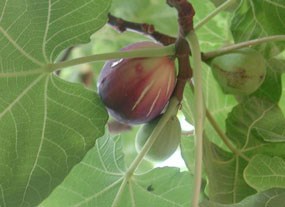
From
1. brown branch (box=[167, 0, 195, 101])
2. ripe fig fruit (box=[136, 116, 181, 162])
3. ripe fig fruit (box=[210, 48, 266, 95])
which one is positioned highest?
brown branch (box=[167, 0, 195, 101])

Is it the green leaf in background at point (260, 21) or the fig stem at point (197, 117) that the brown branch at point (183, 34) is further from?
the green leaf in background at point (260, 21)

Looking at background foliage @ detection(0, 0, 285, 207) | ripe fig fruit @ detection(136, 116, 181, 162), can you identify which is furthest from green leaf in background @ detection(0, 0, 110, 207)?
ripe fig fruit @ detection(136, 116, 181, 162)

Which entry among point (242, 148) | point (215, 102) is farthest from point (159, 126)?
point (215, 102)

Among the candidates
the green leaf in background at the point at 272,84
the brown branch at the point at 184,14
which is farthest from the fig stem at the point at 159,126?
the green leaf in background at the point at 272,84

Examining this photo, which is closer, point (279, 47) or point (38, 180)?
point (38, 180)

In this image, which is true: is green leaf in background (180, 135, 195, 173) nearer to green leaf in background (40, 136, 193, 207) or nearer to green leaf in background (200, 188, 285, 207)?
green leaf in background (40, 136, 193, 207)

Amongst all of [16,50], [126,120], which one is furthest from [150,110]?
[16,50]

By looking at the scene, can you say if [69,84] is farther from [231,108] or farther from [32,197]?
[231,108]
